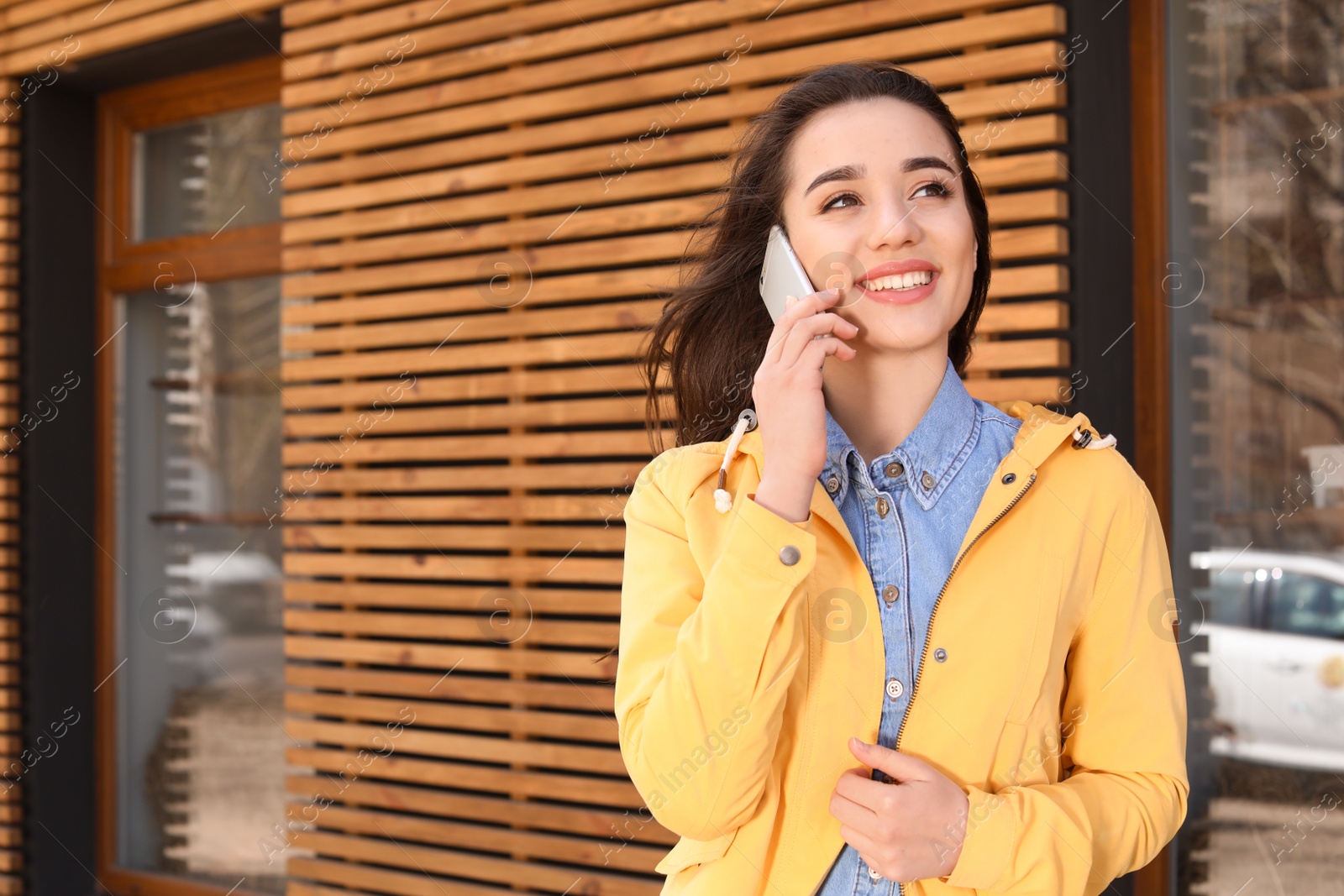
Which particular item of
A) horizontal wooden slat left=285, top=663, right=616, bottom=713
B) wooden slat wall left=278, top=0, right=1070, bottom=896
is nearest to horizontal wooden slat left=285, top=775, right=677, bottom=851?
wooden slat wall left=278, top=0, right=1070, bottom=896

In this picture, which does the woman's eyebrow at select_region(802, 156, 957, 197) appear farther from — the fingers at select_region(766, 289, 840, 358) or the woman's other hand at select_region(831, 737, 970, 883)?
the woman's other hand at select_region(831, 737, 970, 883)

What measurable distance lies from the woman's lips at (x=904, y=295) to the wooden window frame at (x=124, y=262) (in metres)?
4.32

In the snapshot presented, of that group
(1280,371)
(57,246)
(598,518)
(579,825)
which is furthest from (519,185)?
(57,246)

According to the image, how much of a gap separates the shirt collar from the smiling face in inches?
3.9

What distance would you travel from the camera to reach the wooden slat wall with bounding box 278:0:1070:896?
3.81 meters

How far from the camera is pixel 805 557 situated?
146 centimetres

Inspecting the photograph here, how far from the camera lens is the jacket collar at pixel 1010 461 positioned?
5.11 ft

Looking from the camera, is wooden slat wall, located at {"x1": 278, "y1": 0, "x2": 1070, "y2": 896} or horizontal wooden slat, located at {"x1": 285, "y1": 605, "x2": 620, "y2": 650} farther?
horizontal wooden slat, located at {"x1": 285, "y1": 605, "x2": 620, "y2": 650}

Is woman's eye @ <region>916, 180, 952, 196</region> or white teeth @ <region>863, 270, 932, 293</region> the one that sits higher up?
woman's eye @ <region>916, 180, 952, 196</region>

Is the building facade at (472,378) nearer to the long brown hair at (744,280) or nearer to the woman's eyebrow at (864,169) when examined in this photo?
the long brown hair at (744,280)

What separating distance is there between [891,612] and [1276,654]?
2.27 metres

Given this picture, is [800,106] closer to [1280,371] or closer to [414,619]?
[1280,371]

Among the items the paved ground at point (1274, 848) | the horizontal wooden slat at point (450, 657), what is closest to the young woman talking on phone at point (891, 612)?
the paved ground at point (1274, 848)

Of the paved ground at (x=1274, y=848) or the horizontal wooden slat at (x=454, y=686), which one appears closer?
the paved ground at (x=1274, y=848)
